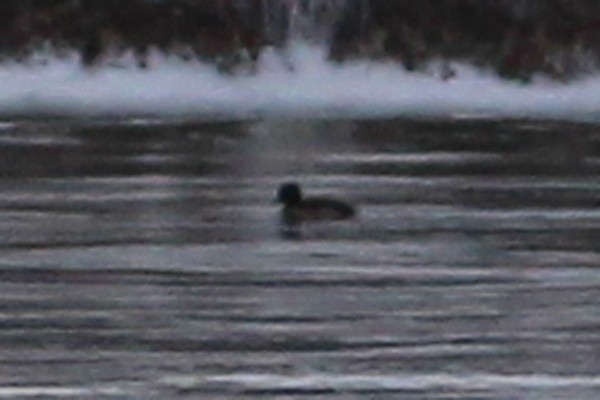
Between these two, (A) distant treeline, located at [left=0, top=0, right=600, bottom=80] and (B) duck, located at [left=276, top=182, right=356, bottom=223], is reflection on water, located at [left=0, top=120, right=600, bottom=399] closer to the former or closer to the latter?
(B) duck, located at [left=276, top=182, right=356, bottom=223]

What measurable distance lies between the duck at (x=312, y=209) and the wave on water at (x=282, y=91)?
944 centimetres

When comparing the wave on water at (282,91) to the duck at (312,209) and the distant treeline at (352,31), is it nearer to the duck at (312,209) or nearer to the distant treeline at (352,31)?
the distant treeline at (352,31)

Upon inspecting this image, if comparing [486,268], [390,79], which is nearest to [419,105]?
[390,79]

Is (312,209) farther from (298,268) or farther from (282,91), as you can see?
(282,91)

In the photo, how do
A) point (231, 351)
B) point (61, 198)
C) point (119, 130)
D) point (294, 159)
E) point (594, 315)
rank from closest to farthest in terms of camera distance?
1. point (231, 351)
2. point (594, 315)
3. point (61, 198)
4. point (294, 159)
5. point (119, 130)

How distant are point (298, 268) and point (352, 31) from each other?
727 inches

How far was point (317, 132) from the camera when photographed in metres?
28.4

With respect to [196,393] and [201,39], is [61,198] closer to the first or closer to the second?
[196,393]

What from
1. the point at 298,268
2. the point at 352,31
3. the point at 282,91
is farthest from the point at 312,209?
the point at 352,31

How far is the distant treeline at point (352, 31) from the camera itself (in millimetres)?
35031

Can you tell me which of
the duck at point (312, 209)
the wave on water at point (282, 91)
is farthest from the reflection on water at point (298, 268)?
the wave on water at point (282, 91)

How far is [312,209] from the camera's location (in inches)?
804

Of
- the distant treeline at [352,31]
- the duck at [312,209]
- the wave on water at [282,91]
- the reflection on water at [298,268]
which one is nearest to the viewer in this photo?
the reflection on water at [298,268]

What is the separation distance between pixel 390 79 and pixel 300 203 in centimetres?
1368
